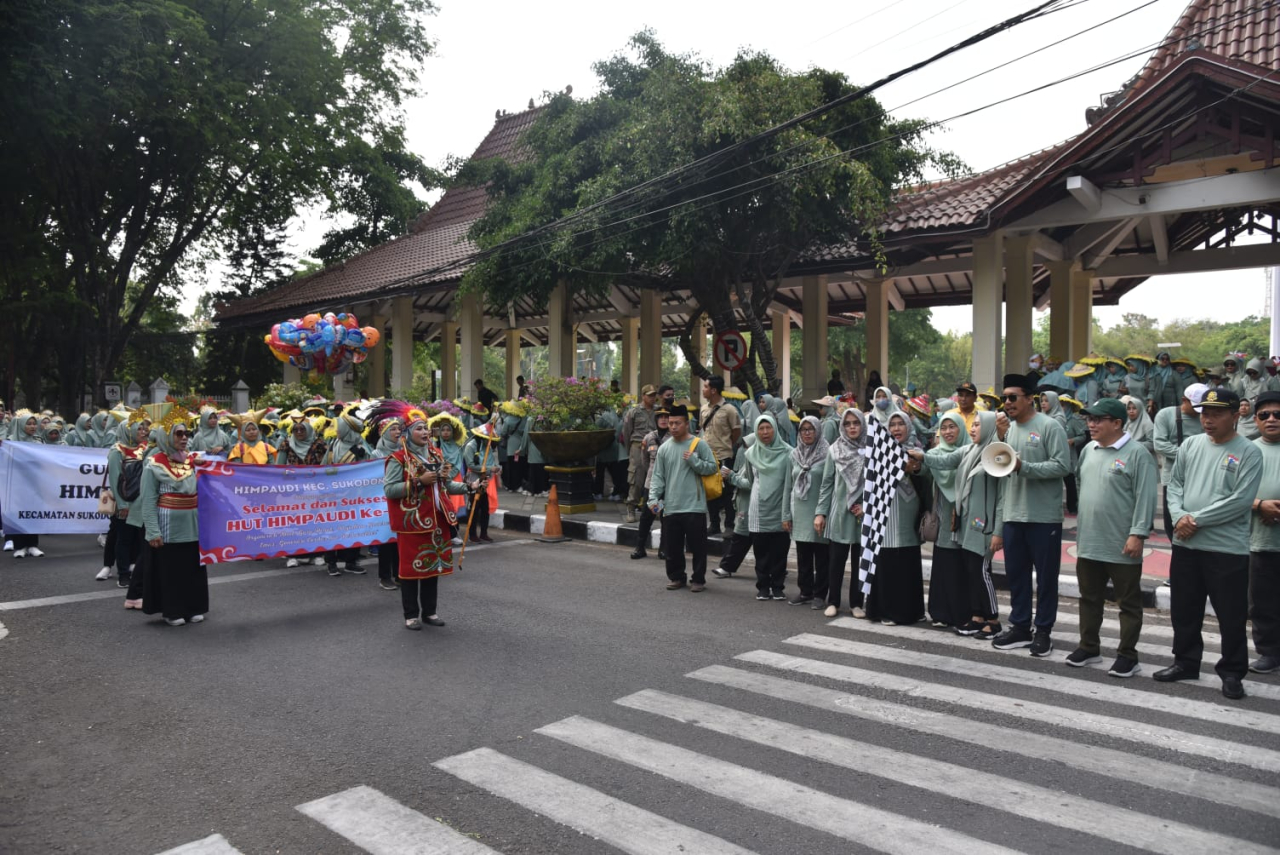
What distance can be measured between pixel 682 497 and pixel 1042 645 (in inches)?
143

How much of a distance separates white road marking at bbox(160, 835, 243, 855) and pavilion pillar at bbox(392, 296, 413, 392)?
20.9m

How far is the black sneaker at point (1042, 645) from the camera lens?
6.29 m

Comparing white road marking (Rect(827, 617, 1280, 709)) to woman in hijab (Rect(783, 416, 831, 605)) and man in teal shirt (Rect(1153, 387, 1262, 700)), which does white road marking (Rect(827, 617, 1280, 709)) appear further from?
woman in hijab (Rect(783, 416, 831, 605))

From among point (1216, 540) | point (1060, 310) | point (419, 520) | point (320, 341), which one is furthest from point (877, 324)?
point (1216, 540)

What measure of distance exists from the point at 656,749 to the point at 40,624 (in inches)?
229

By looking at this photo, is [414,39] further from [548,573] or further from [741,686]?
[741,686]

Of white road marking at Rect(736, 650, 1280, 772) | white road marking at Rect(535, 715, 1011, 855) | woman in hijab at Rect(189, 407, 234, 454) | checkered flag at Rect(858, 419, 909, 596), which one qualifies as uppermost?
woman in hijab at Rect(189, 407, 234, 454)

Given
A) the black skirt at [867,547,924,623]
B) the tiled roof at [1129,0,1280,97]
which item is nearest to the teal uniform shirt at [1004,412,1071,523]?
the black skirt at [867,547,924,623]

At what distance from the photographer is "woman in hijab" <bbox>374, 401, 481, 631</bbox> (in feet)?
23.6

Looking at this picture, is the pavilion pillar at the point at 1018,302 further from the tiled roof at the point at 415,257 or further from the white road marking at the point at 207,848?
the white road marking at the point at 207,848

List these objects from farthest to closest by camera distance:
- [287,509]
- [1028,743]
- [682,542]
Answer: [682,542] → [287,509] → [1028,743]

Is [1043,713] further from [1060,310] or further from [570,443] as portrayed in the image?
[1060,310]

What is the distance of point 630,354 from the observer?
1115 inches

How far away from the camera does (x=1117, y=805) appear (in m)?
3.89
